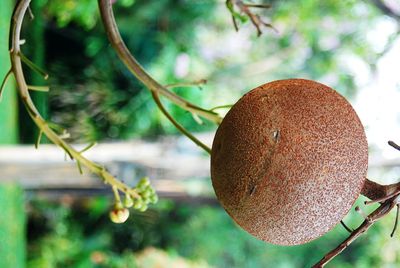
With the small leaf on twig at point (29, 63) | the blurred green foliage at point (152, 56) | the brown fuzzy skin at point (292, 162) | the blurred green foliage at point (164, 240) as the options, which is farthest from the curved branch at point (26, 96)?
the blurred green foliage at point (164, 240)

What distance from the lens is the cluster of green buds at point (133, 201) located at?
65 centimetres

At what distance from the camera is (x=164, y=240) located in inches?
117

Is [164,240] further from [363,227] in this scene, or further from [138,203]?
[363,227]

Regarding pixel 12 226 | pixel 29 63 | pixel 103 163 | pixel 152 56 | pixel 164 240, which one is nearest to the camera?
pixel 29 63

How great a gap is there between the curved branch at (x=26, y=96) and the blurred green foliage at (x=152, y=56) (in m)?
1.75

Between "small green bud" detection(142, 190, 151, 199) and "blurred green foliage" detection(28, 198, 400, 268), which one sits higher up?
"small green bud" detection(142, 190, 151, 199)

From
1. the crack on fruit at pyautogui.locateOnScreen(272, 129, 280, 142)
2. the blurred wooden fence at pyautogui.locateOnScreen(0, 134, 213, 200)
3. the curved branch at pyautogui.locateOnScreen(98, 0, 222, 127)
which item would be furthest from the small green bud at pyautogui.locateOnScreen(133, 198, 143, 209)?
the blurred wooden fence at pyautogui.locateOnScreen(0, 134, 213, 200)

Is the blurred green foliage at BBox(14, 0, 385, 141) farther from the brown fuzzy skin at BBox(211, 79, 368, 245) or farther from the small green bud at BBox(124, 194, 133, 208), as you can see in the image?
the brown fuzzy skin at BBox(211, 79, 368, 245)

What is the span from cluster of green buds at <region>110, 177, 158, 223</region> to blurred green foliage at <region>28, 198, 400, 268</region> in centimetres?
191

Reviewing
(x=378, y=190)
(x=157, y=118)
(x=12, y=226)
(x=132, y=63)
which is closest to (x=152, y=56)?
(x=157, y=118)

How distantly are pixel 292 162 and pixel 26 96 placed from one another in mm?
314

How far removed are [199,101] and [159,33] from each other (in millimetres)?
340

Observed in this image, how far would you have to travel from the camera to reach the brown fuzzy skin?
0.45 metres

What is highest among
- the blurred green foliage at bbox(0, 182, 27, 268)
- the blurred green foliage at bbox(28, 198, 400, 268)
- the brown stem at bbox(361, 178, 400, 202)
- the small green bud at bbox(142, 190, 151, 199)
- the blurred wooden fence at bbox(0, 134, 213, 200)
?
the brown stem at bbox(361, 178, 400, 202)
